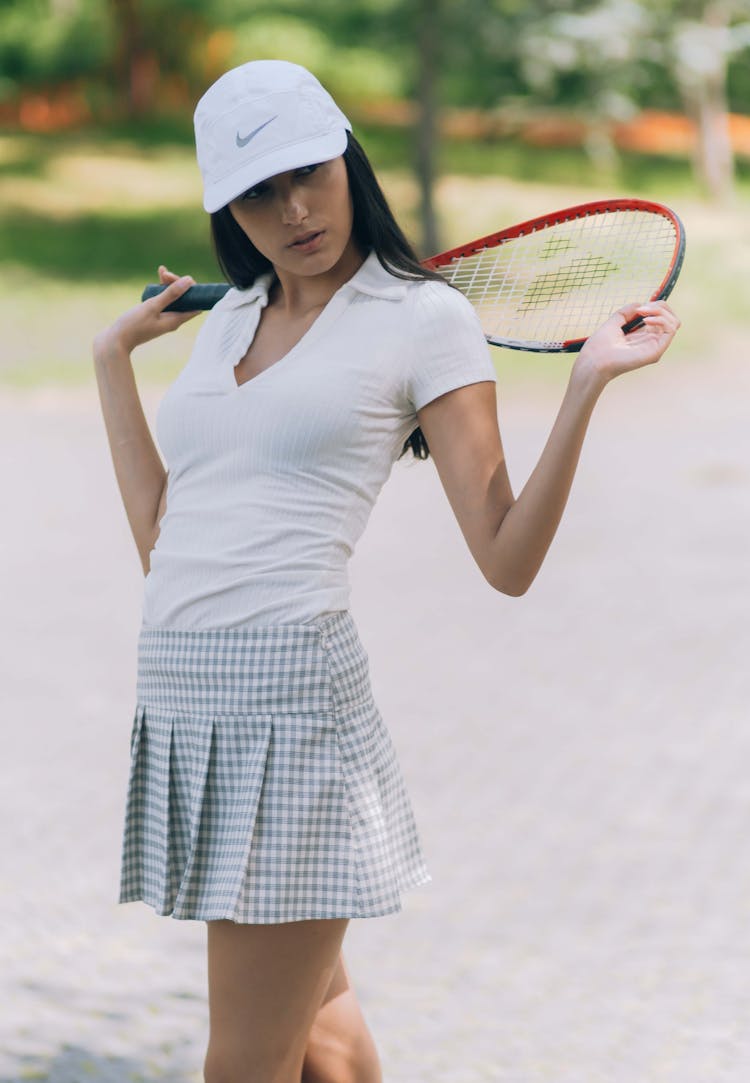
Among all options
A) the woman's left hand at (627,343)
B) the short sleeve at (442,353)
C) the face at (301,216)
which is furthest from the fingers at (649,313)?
the face at (301,216)

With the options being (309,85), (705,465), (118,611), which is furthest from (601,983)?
(705,465)

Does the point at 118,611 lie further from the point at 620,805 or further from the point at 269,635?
the point at 269,635

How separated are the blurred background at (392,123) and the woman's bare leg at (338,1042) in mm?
12359

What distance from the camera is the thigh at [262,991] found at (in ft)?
7.68

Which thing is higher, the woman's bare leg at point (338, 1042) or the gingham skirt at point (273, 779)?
the gingham skirt at point (273, 779)

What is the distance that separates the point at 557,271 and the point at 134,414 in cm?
75

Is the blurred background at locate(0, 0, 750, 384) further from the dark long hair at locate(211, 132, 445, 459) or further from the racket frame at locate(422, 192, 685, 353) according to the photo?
the dark long hair at locate(211, 132, 445, 459)

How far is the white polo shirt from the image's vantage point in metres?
2.34

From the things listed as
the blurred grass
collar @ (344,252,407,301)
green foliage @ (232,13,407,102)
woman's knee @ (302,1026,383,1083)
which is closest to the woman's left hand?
collar @ (344,252,407,301)

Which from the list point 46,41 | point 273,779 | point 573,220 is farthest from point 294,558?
point 46,41

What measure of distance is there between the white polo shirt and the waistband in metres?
0.02

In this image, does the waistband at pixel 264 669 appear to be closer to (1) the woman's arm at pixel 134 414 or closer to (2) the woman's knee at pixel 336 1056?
(1) the woman's arm at pixel 134 414

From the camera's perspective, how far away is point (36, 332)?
16.7 m

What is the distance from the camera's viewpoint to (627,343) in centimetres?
226
